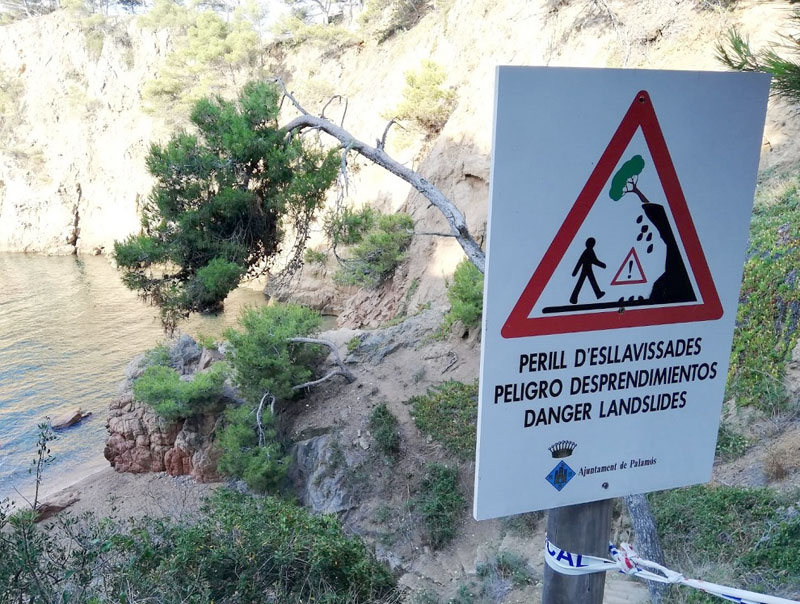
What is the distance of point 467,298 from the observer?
1273 centimetres

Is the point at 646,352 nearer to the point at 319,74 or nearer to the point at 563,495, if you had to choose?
the point at 563,495

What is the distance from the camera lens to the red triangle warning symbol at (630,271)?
4.75ft

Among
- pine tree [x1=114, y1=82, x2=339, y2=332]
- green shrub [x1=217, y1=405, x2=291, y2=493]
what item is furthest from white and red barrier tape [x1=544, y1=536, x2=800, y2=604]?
green shrub [x1=217, y1=405, x2=291, y2=493]

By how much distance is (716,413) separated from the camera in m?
1.62

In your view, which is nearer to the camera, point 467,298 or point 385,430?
point 385,430

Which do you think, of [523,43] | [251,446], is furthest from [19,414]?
[523,43]

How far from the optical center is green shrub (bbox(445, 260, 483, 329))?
1246 cm

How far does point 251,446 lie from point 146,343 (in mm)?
14527

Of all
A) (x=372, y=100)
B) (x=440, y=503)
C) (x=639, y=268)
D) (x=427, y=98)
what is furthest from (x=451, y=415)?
(x=372, y=100)

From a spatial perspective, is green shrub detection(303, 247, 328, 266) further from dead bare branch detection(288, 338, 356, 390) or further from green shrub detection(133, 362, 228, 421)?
green shrub detection(133, 362, 228, 421)

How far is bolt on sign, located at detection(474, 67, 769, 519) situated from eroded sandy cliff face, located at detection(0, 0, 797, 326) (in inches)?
6.7

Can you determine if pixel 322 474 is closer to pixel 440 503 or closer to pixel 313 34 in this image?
pixel 440 503

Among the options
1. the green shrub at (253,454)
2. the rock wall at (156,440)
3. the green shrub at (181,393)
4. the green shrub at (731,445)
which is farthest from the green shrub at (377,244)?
the rock wall at (156,440)

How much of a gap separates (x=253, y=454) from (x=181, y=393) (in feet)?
8.38
